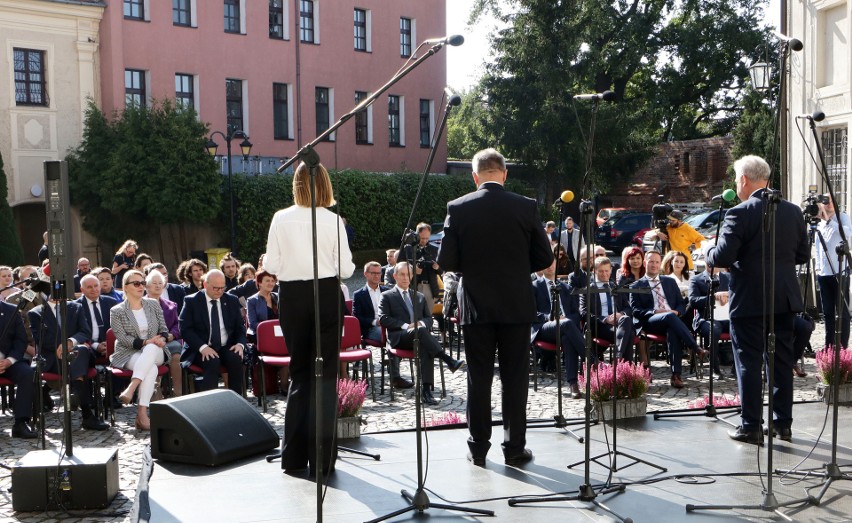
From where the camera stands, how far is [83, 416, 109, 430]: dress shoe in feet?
27.9

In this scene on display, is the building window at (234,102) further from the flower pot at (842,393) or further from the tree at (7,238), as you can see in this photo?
the flower pot at (842,393)

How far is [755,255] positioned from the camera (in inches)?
250

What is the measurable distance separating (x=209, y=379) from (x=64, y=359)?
325 centimetres

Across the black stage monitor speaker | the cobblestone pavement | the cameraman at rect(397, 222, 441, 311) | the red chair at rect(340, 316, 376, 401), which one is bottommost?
the cobblestone pavement

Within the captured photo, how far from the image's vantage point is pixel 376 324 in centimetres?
1069

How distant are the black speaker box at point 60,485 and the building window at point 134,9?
923 inches

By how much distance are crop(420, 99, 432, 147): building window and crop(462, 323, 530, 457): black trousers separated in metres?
29.4

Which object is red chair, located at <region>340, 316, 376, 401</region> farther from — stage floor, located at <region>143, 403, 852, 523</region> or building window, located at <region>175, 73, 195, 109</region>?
building window, located at <region>175, 73, 195, 109</region>

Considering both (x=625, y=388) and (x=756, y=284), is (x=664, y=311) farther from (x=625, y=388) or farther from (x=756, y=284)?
(x=756, y=284)

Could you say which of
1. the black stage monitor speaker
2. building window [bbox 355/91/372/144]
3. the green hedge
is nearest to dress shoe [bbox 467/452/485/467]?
the black stage monitor speaker

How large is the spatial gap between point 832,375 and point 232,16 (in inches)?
995

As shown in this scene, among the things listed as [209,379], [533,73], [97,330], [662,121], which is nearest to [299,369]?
[209,379]

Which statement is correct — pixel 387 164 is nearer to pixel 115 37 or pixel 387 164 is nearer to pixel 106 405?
pixel 115 37

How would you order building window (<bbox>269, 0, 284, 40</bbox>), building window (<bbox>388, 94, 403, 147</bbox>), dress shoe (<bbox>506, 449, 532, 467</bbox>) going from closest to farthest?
dress shoe (<bbox>506, 449, 532, 467</bbox>), building window (<bbox>269, 0, 284, 40</bbox>), building window (<bbox>388, 94, 403, 147</bbox>)
